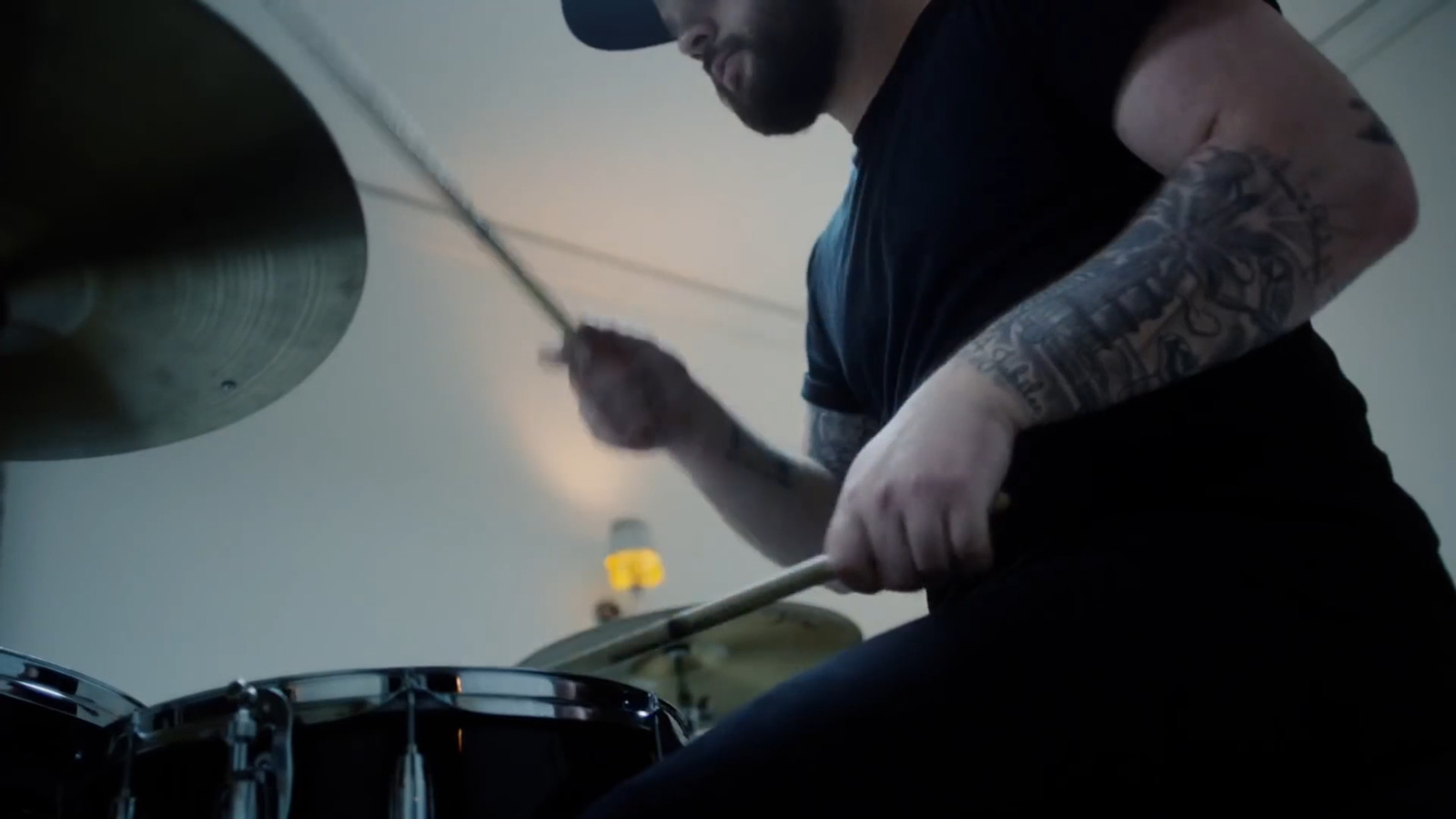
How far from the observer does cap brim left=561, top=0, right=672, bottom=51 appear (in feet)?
4.53

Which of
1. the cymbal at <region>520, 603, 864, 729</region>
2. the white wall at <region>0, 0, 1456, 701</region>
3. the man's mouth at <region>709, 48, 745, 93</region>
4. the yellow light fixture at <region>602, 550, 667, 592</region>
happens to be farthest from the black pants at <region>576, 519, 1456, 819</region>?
the yellow light fixture at <region>602, 550, 667, 592</region>

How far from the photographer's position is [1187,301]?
23.1 inches

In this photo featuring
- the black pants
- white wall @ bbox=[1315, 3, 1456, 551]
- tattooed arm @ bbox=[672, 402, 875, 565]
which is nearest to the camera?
the black pants

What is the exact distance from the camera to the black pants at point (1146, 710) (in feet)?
1.73

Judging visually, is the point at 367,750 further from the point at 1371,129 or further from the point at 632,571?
the point at 632,571

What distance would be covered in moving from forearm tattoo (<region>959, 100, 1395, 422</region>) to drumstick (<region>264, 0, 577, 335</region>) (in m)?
0.53

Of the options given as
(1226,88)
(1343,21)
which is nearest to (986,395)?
(1226,88)

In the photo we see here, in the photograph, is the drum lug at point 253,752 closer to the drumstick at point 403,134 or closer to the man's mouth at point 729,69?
the drumstick at point 403,134

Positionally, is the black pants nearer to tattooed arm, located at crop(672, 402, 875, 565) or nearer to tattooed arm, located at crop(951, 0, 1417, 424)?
tattooed arm, located at crop(951, 0, 1417, 424)

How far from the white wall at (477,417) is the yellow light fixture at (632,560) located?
0.04 meters

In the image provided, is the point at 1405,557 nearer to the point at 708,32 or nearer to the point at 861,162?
the point at 861,162

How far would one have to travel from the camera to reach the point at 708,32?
1051 millimetres

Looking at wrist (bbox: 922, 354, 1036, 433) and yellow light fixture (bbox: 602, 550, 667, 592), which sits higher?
yellow light fixture (bbox: 602, 550, 667, 592)

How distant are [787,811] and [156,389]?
2.80 feet
